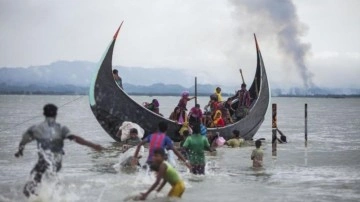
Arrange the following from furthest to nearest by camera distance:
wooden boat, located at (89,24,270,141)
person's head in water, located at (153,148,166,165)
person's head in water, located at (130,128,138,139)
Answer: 1. wooden boat, located at (89,24,270,141)
2. person's head in water, located at (130,128,138,139)
3. person's head in water, located at (153,148,166,165)

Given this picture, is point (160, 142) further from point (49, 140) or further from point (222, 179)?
point (222, 179)

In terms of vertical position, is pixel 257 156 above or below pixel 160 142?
below

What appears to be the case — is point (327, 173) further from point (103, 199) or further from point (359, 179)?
point (103, 199)

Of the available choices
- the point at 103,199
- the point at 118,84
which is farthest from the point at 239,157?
the point at 103,199

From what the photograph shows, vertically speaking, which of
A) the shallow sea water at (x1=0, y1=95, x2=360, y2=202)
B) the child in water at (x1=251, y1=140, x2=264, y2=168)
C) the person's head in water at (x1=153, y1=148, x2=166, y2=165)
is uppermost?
the person's head in water at (x1=153, y1=148, x2=166, y2=165)

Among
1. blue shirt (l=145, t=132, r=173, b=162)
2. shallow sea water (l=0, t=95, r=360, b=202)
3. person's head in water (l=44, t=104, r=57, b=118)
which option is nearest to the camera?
person's head in water (l=44, t=104, r=57, b=118)

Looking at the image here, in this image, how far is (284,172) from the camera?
14.8 meters

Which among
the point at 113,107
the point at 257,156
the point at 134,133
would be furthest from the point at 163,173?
the point at 113,107

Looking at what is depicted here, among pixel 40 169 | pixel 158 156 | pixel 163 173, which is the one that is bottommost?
pixel 163 173

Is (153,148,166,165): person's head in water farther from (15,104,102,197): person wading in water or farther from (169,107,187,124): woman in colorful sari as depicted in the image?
(169,107,187,124): woman in colorful sari

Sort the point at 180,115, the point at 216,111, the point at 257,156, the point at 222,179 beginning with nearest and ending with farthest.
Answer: the point at 222,179 < the point at 257,156 < the point at 180,115 < the point at 216,111

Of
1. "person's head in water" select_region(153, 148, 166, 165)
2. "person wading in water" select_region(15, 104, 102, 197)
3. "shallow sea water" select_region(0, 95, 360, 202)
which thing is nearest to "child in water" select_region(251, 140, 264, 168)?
"shallow sea water" select_region(0, 95, 360, 202)

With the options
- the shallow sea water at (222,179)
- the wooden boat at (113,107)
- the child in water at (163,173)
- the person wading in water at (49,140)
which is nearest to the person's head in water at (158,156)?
the child in water at (163,173)

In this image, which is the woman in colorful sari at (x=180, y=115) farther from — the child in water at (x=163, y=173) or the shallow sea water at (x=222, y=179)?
the child in water at (x=163, y=173)
